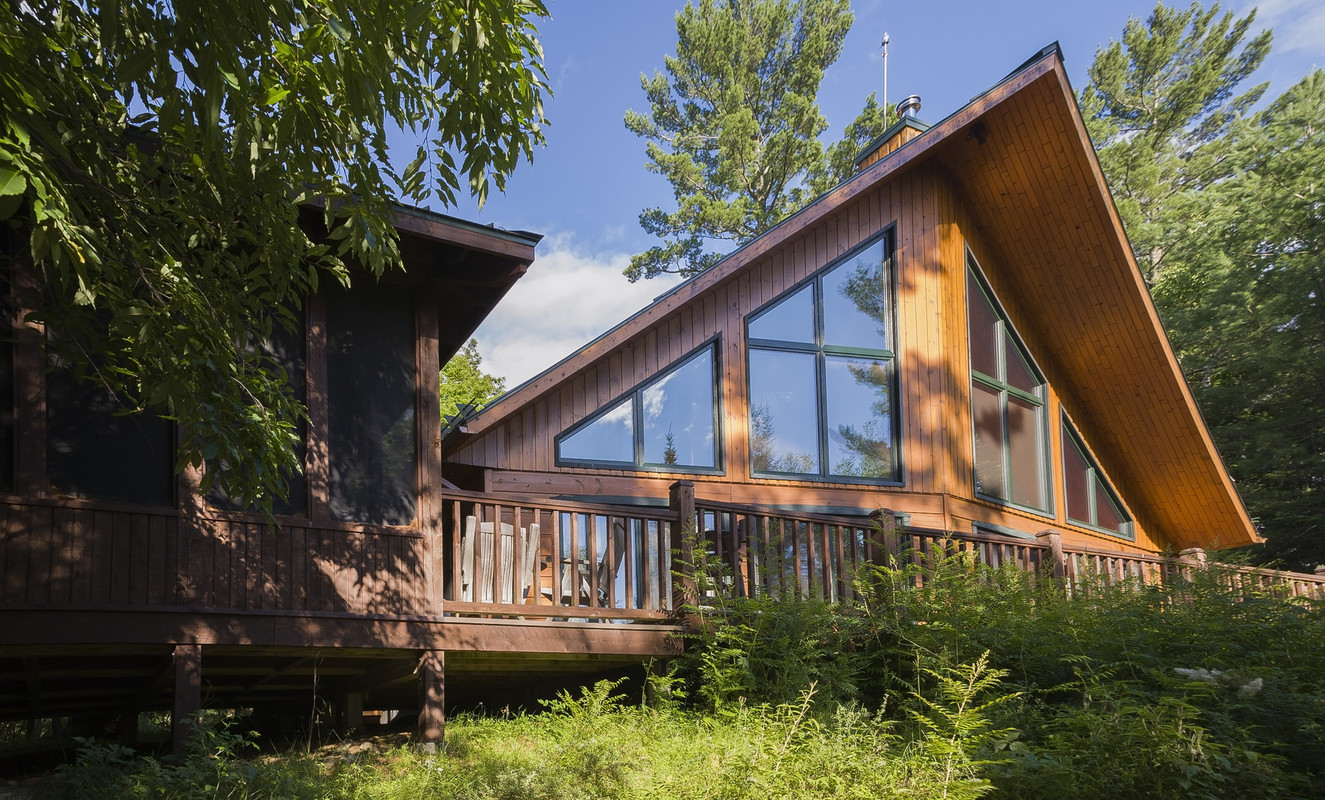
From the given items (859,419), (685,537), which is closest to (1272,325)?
(859,419)

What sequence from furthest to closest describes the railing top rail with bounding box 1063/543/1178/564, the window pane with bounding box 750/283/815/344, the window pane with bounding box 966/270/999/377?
the window pane with bounding box 966/270/999/377, the window pane with bounding box 750/283/815/344, the railing top rail with bounding box 1063/543/1178/564

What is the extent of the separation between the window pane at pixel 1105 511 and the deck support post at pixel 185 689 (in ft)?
41.4

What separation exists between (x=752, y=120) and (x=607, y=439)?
21078 millimetres

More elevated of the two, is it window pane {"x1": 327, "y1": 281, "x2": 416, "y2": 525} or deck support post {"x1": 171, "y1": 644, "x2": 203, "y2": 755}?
window pane {"x1": 327, "y1": 281, "x2": 416, "y2": 525}

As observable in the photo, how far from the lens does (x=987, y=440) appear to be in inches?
522

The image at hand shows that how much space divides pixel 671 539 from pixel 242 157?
192 inches

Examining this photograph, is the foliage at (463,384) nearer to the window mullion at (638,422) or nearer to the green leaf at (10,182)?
the window mullion at (638,422)

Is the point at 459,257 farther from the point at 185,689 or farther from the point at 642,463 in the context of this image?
the point at 185,689

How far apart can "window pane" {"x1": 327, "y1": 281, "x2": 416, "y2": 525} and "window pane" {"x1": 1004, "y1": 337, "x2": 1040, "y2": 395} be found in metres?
8.76

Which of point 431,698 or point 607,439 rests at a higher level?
point 607,439

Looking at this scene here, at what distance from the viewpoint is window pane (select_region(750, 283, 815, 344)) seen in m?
12.0

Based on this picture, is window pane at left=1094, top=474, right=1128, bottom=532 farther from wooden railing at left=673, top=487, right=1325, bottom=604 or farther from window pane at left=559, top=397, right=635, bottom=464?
window pane at left=559, top=397, right=635, bottom=464

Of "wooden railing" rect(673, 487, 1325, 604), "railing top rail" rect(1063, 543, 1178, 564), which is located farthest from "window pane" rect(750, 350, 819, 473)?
"railing top rail" rect(1063, 543, 1178, 564)

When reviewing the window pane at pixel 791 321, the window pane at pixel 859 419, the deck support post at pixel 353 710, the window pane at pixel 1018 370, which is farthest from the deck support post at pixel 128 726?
the window pane at pixel 1018 370
